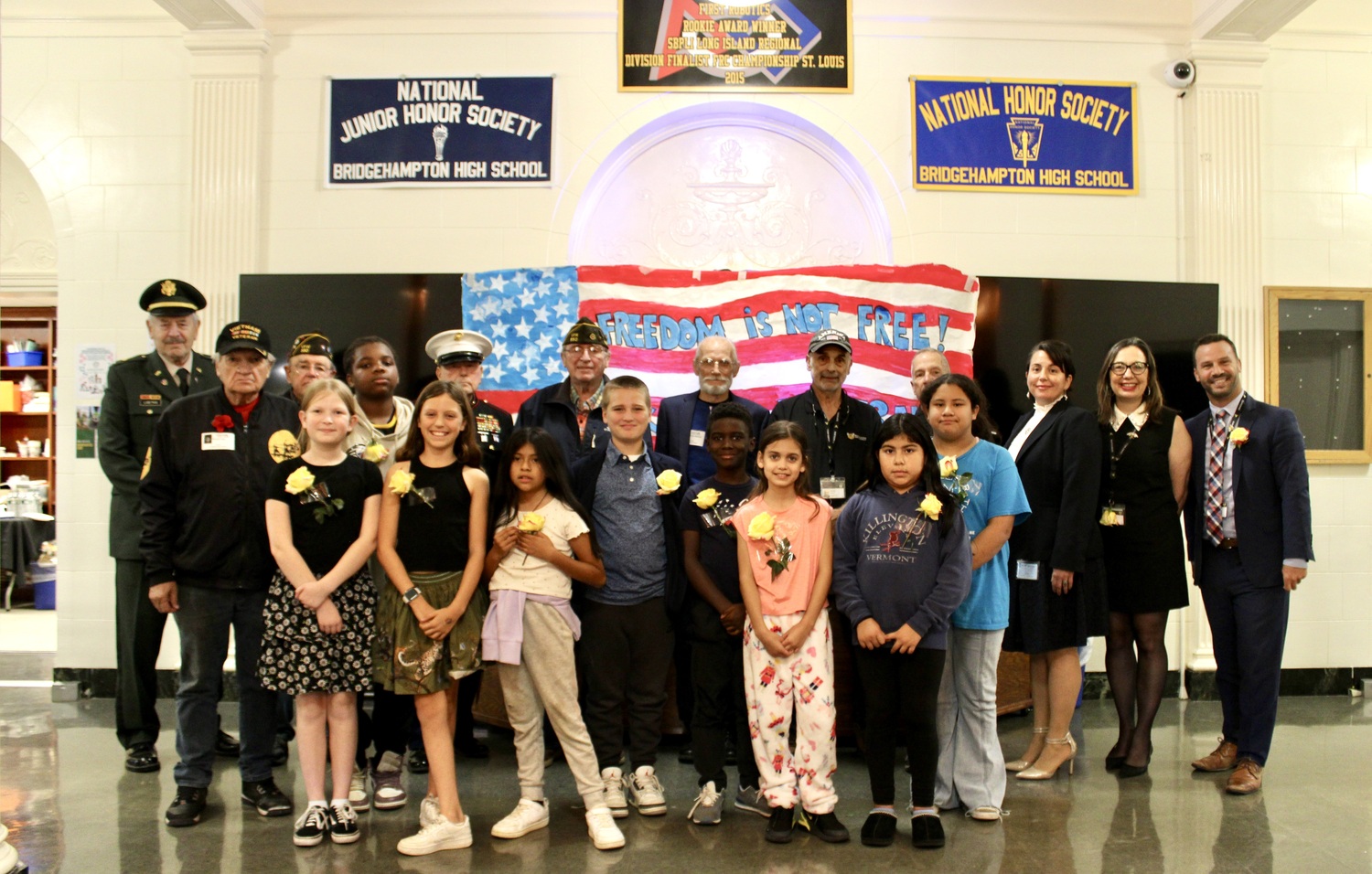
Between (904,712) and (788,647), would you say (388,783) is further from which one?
(904,712)

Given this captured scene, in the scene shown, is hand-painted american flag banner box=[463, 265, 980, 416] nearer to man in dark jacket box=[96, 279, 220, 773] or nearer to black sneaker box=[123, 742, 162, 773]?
man in dark jacket box=[96, 279, 220, 773]

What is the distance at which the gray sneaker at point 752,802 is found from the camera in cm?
333

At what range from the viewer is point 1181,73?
5.66m

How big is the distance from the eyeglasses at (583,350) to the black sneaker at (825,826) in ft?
6.48

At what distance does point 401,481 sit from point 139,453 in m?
1.98

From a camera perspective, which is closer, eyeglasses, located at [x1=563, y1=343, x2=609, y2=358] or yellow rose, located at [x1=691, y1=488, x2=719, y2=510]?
yellow rose, located at [x1=691, y1=488, x2=719, y2=510]

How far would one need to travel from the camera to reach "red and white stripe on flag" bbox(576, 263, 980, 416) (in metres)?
5.37

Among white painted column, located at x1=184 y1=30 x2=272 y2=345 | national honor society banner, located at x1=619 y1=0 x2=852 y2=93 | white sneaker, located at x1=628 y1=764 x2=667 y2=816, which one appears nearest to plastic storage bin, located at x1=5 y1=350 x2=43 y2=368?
white painted column, located at x1=184 y1=30 x2=272 y2=345

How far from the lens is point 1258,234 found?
563 centimetres

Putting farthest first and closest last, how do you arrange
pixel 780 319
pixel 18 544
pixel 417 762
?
pixel 18 544, pixel 780 319, pixel 417 762

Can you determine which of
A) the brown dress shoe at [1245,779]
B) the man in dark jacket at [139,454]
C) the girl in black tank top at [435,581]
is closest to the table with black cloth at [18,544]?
the man in dark jacket at [139,454]

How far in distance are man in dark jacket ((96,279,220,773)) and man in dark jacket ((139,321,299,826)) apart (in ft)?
2.39

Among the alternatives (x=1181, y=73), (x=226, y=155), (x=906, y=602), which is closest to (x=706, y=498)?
(x=906, y=602)

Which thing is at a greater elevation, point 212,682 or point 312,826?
point 212,682
